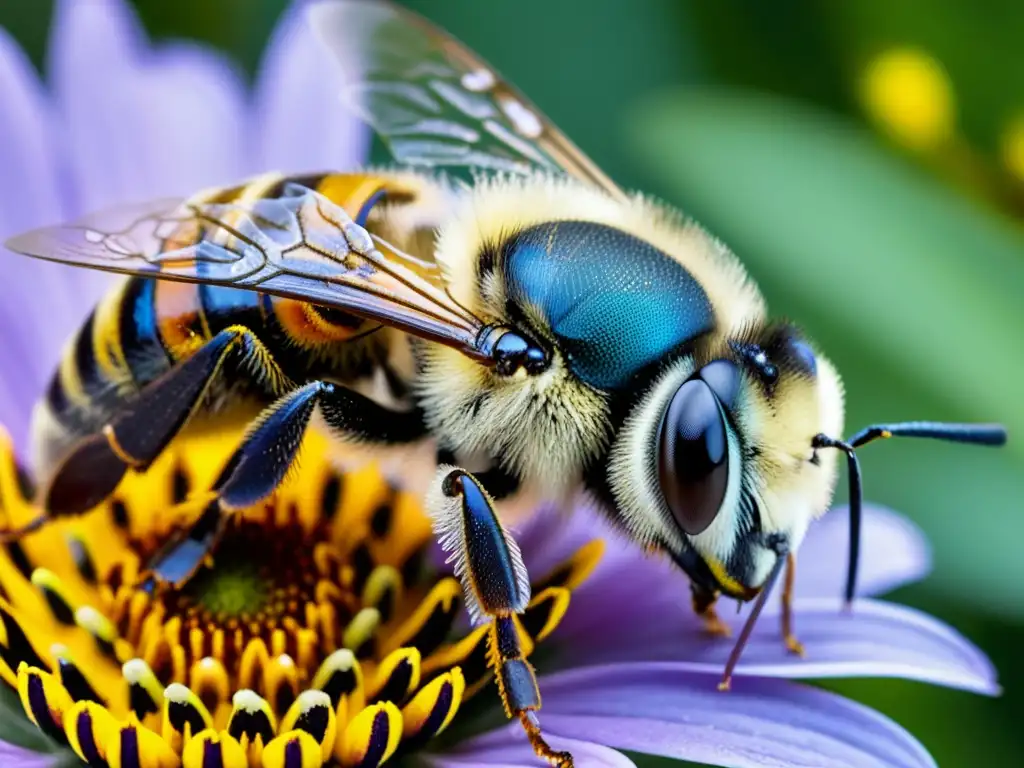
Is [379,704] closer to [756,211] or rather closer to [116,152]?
[116,152]

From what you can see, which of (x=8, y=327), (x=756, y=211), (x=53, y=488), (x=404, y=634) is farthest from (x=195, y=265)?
(x=756, y=211)

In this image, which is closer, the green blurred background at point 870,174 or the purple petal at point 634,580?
the purple petal at point 634,580

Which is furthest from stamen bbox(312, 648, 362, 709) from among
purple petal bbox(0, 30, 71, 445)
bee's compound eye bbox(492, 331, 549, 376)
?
purple petal bbox(0, 30, 71, 445)

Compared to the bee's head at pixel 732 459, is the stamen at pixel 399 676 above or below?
below

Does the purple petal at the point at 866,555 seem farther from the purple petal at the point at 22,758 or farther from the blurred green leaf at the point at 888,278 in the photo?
the purple petal at the point at 22,758

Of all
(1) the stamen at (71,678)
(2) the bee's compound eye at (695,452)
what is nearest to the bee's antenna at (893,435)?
(2) the bee's compound eye at (695,452)

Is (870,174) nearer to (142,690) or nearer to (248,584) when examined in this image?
(248,584)

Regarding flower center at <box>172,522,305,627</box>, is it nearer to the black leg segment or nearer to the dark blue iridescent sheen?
the black leg segment

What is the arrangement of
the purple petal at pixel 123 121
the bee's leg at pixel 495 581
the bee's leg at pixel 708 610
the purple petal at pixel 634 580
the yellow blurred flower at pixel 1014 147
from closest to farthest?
the bee's leg at pixel 495 581
the bee's leg at pixel 708 610
the purple petal at pixel 634 580
the purple petal at pixel 123 121
the yellow blurred flower at pixel 1014 147
